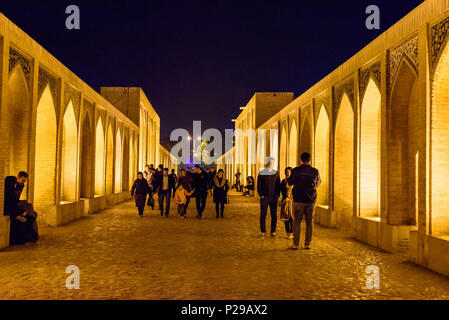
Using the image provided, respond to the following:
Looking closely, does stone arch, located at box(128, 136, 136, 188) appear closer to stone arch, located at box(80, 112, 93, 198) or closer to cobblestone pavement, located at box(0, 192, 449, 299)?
stone arch, located at box(80, 112, 93, 198)

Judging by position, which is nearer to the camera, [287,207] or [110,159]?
[287,207]

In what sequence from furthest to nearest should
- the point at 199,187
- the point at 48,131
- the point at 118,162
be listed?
the point at 118,162 < the point at 199,187 < the point at 48,131

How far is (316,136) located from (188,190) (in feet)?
13.4

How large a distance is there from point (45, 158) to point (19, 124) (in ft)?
6.79

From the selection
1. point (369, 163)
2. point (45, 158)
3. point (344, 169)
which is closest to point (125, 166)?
point (45, 158)

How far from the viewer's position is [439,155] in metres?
6.77

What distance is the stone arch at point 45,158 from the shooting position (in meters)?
11.2

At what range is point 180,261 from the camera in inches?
273

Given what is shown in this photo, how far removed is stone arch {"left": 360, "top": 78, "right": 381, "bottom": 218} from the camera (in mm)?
9836

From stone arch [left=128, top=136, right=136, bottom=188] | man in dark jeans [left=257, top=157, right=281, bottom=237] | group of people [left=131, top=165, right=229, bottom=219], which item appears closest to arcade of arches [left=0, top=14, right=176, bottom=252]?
group of people [left=131, top=165, right=229, bottom=219]

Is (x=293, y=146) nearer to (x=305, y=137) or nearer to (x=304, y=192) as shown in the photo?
(x=305, y=137)
